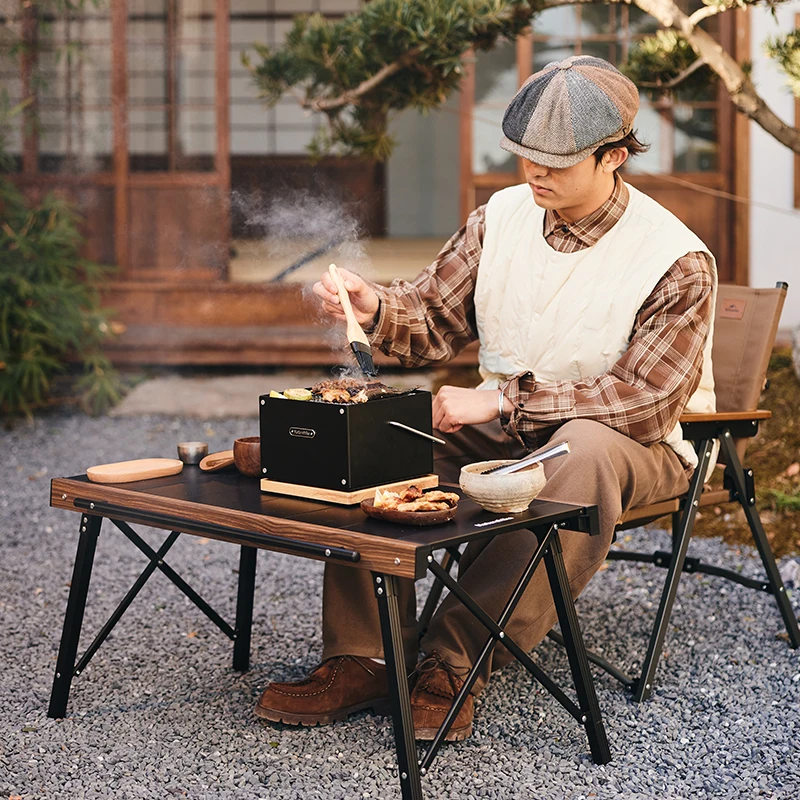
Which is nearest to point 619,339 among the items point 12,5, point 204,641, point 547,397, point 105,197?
point 547,397

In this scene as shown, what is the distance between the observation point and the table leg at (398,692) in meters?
1.79

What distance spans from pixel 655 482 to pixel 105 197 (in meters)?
4.65

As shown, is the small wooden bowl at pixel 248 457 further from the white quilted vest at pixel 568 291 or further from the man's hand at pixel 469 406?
the white quilted vest at pixel 568 291

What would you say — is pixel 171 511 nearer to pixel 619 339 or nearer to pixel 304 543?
pixel 304 543

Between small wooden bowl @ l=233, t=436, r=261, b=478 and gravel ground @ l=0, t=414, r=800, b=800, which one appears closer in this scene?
gravel ground @ l=0, t=414, r=800, b=800

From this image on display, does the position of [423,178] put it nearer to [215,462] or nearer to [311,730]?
[215,462]

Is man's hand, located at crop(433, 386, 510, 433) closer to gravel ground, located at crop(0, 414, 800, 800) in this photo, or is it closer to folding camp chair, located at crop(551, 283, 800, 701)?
folding camp chair, located at crop(551, 283, 800, 701)

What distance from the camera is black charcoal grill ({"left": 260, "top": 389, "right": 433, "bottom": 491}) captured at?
199 centimetres

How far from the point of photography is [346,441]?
6.48 ft

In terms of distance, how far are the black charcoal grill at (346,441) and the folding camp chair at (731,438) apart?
57 centimetres

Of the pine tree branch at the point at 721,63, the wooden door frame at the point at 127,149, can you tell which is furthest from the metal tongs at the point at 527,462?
the wooden door frame at the point at 127,149

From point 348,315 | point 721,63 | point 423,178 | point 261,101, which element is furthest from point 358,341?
point 423,178

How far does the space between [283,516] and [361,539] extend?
0.19 m

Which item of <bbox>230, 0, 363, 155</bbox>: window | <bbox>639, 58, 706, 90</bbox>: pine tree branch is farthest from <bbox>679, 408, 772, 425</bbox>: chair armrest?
<bbox>230, 0, 363, 155</bbox>: window
